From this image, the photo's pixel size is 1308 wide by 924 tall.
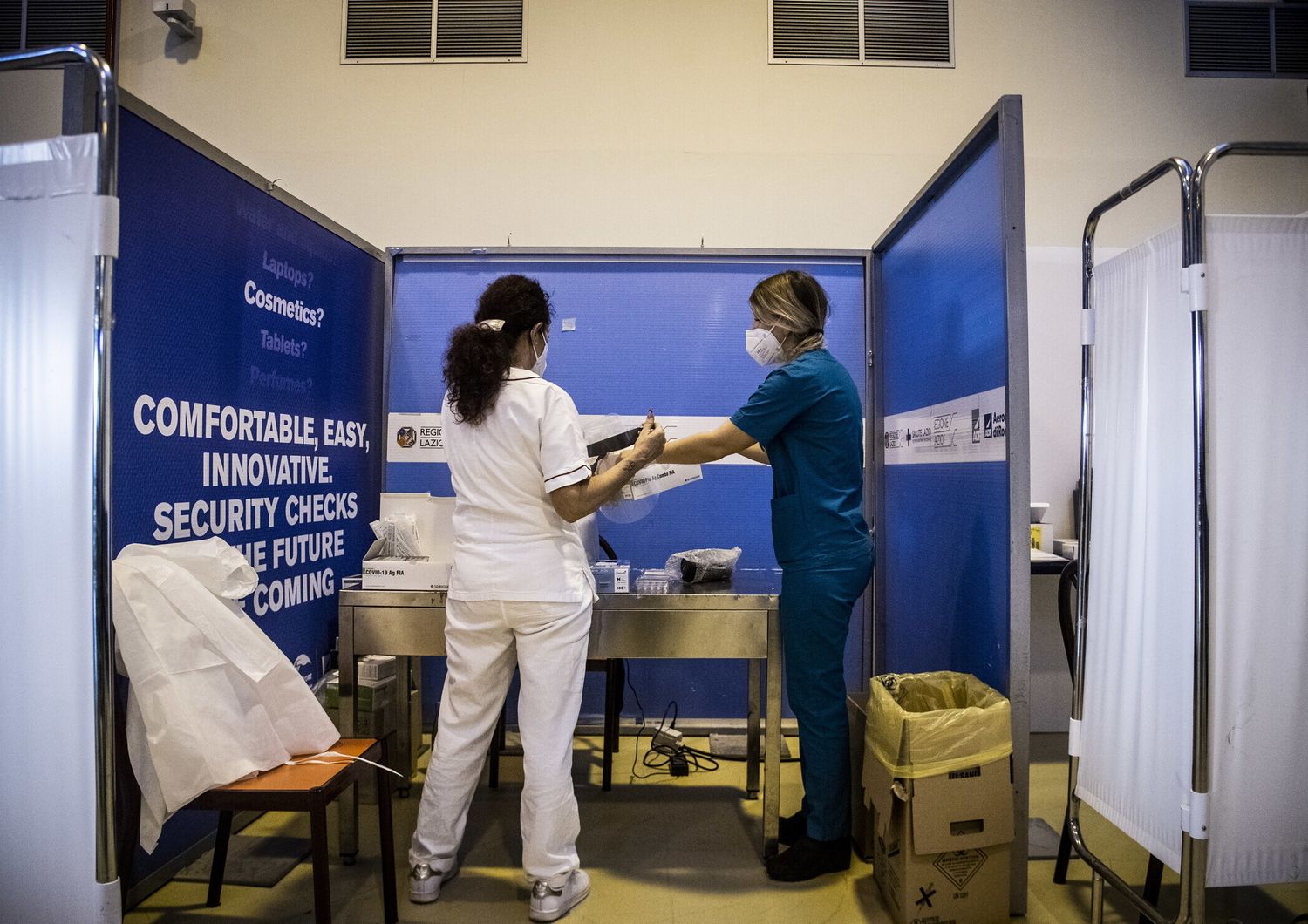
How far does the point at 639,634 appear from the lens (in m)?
→ 2.24

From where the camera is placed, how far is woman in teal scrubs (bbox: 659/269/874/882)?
2107mm

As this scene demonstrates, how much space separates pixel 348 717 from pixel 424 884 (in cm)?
54

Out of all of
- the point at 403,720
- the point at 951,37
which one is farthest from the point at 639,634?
the point at 951,37

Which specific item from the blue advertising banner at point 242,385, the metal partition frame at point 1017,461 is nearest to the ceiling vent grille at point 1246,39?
the metal partition frame at point 1017,461

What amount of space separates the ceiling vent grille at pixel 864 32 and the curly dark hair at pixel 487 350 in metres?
2.46

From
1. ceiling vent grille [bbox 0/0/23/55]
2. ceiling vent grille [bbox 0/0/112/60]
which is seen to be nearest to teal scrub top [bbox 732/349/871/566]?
ceiling vent grille [bbox 0/0/112/60]

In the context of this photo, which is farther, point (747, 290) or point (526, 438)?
point (747, 290)

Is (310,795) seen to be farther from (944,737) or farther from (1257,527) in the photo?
(1257,527)

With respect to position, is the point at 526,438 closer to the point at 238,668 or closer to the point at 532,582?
the point at 532,582

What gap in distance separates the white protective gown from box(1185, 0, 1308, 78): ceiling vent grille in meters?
4.67

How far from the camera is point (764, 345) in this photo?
7.56ft

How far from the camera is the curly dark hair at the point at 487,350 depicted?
1852mm

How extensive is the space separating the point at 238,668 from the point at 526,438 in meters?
0.80

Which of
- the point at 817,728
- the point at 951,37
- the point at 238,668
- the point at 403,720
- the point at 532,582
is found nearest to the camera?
the point at 238,668
